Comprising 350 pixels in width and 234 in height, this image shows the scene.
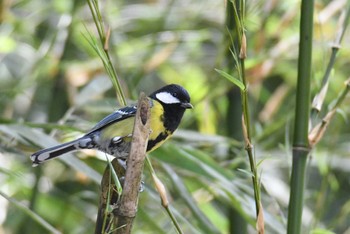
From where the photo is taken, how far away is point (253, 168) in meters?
0.82

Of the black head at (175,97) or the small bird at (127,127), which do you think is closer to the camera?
the small bird at (127,127)

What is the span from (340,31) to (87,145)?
0.49 meters

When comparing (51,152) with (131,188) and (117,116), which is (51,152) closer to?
(117,116)

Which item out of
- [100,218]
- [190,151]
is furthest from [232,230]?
[100,218]

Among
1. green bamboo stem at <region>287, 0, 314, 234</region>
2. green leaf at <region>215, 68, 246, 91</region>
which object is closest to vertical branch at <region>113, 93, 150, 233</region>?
green leaf at <region>215, 68, 246, 91</region>

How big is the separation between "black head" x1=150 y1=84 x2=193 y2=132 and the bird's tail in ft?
0.61

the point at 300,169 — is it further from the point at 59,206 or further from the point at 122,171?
the point at 59,206

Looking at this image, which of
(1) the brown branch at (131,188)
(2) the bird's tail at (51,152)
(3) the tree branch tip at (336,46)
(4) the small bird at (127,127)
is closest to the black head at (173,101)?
(4) the small bird at (127,127)

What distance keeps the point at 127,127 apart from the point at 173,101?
4.5 inches

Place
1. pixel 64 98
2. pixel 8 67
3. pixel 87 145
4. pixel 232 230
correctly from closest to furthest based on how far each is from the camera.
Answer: pixel 87 145 < pixel 232 230 < pixel 64 98 < pixel 8 67

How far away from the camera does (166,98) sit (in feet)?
4.59

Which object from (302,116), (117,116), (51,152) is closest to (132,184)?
(302,116)

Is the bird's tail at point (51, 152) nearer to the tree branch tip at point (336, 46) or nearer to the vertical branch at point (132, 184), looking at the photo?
the vertical branch at point (132, 184)

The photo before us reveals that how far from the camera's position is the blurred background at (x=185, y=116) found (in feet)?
4.56
